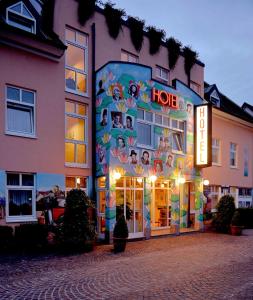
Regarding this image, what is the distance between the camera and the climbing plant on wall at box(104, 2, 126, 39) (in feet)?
55.1

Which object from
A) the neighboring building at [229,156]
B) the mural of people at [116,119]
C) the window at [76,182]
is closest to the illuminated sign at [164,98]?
the mural of people at [116,119]

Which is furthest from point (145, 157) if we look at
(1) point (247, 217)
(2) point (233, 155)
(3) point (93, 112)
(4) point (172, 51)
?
(2) point (233, 155)

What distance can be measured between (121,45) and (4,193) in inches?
356

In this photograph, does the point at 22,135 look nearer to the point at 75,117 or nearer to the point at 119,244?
the point at 75,117

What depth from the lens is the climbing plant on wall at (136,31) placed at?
18.0 metres

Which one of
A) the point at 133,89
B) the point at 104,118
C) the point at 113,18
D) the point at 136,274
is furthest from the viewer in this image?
the point at 113,18

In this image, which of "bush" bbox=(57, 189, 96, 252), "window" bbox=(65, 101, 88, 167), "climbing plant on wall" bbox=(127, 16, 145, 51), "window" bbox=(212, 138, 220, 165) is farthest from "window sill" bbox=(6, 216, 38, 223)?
"window" bbox=(212, 138, 220, 165)

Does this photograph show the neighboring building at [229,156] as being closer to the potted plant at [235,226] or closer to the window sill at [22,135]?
the potted plant at [235,226]

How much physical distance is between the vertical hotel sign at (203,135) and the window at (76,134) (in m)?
6.55

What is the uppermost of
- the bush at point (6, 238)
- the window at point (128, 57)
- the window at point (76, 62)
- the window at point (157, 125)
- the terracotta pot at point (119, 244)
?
the window at point (128, 57)

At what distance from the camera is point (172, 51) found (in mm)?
20250

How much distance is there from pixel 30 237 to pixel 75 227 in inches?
60.0

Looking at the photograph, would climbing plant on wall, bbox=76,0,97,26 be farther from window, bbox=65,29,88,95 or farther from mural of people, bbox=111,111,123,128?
mural of people, bbox=111,111,123,128

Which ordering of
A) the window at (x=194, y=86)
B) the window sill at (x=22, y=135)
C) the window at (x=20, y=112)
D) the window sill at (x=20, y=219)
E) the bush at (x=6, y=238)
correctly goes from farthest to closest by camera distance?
the window at (x=194, y=86)
the window at (x=20, y=112)
the window sill at (x=22, y=135)
the window sill at (x=20, y=219)
the bush at (x=6, y=238)
